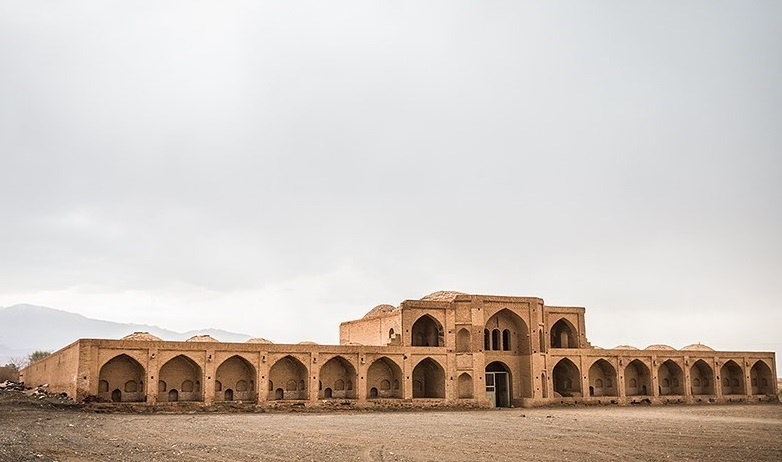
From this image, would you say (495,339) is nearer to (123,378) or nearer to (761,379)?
(123,378)

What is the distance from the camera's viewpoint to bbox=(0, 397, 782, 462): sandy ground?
1697cm

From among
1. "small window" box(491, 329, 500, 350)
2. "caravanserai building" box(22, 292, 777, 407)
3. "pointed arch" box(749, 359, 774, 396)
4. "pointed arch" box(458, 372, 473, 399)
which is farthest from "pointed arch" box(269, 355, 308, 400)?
"pointed arch" box(749, 359, 774, 396)

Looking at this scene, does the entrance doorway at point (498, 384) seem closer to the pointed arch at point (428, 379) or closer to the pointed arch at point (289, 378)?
the pointed arch at point (428, 379)

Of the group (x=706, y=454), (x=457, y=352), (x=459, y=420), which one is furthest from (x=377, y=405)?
(x=706, y=454)

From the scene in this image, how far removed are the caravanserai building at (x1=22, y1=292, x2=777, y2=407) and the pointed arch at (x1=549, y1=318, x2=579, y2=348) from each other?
2.8 inches

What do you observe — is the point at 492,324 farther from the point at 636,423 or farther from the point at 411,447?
the point at 411,447

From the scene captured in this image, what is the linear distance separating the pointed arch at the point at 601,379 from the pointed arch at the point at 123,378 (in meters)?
28.5

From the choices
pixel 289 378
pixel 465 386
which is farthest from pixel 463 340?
pixel 289 378

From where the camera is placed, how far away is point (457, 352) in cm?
4138

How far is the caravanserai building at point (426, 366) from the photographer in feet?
114

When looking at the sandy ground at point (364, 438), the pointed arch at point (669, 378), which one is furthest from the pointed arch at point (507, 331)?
the sandy ground at point (364, 438)

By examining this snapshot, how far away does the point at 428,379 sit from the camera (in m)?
43.0

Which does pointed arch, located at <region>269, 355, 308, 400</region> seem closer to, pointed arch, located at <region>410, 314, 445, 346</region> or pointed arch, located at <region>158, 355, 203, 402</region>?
pointed arch, located at <region>158, 355, 203, 402</region>

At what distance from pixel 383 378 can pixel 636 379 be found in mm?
19115
